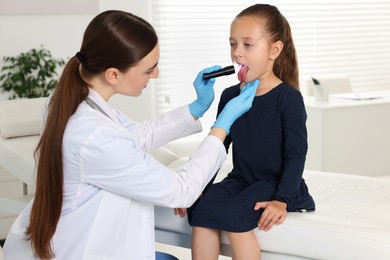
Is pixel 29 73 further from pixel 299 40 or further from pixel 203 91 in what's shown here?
pixel 203 91

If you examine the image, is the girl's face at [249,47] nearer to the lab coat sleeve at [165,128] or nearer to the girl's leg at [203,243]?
the lab coat sleeve at [165,128]

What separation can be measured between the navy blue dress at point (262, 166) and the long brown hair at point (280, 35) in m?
0.08

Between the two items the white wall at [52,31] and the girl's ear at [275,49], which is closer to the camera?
the girl's ear at [275,49]

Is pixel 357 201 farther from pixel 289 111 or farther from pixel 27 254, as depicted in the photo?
pixel 27 254

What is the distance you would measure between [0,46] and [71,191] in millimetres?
3292

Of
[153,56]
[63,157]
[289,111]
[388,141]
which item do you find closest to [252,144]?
[289,111]

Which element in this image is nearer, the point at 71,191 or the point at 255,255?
the point at 71,191

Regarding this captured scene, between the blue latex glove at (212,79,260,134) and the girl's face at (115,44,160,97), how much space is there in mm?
221

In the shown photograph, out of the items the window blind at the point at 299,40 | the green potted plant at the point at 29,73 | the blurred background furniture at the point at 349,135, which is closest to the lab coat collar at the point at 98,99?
the blurred background furniture at the point at 349,135

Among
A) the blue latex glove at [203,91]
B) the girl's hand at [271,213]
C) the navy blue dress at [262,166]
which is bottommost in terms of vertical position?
the girl's hand at [271,213]

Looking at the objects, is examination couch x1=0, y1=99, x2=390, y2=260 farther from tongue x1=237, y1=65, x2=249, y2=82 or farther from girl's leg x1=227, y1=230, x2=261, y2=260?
tongue x1=237, y1=65, x2=249, y2=82

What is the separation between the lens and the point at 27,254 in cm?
198

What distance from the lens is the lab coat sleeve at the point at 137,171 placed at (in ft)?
5.95

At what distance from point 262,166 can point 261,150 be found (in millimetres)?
51
